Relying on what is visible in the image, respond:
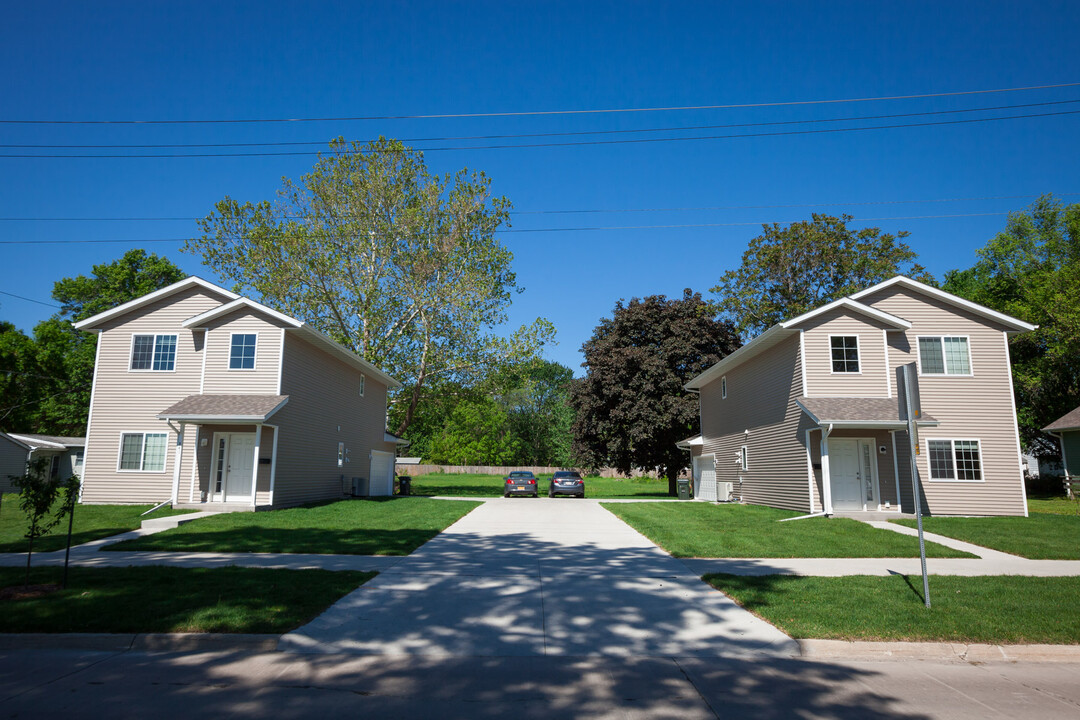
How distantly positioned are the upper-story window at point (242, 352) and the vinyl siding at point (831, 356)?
17.8 metres

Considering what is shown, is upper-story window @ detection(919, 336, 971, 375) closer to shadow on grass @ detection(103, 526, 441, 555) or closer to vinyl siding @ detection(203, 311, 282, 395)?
shadow on grass @ detection(103, 526, 441, 555)

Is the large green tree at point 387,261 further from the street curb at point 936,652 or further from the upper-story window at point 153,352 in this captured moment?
the street curb at point 936,652

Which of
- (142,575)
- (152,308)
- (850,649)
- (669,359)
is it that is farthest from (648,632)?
(669,359)

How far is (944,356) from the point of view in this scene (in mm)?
21141

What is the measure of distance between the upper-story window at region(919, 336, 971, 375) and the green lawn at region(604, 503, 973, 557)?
6.98m

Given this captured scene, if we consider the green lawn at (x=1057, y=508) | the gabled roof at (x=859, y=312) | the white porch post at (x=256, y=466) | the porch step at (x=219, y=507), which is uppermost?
the gabled roof at (x=859, y=312)

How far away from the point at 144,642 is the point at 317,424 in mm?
17813

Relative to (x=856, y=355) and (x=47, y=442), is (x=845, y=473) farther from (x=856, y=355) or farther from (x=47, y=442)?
(x=47, y=442)

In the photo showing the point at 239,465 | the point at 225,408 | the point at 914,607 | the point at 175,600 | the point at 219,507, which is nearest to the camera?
the point at 175,600

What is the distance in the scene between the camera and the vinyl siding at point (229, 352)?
20.9m

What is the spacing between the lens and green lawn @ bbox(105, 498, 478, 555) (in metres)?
11.9

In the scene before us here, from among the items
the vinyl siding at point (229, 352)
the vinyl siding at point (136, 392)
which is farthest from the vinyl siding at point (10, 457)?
the vinyl siding at point (229, 352)

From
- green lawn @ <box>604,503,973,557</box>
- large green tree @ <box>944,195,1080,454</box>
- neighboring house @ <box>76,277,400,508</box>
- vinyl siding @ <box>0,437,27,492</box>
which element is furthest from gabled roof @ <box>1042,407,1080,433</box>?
vinyl siding @ <box>0,437,27,492</box>

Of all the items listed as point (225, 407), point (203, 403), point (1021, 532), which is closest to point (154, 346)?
point (203, 403)
